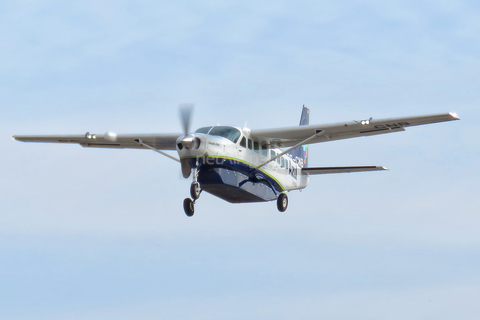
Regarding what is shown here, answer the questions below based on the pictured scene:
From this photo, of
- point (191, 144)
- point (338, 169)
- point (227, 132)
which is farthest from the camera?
point (338, 169)

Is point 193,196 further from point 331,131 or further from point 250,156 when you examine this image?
point 331,131

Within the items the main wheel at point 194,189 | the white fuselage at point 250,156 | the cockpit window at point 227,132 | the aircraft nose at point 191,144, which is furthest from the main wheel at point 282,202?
the aircraft nose at point 191,144

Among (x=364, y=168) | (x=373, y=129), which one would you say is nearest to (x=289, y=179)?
(x=364, y=168)

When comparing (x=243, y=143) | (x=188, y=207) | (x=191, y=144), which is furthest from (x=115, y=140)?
(x=191, y=144)

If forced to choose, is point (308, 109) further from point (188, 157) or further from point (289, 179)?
point (188, 157)

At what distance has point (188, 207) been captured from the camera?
22.6 meters

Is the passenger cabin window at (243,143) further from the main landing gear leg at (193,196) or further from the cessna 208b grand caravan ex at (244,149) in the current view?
the main landing gear leg at (193,196)

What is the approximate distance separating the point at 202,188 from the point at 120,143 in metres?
6.01

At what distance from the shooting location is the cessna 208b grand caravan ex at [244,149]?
2159cm

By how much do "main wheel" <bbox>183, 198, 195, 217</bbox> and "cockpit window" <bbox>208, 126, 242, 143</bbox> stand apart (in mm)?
2415

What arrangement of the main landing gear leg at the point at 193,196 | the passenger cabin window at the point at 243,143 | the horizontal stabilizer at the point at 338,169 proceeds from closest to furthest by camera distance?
the main landing gear leg at the point at 193,196 → the passenger cabin window at the point at 243,143 → the horizontal stabilizer at the point at 338,169

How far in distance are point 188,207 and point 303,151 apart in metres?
9.64

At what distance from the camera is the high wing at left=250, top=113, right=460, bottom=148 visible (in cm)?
2222

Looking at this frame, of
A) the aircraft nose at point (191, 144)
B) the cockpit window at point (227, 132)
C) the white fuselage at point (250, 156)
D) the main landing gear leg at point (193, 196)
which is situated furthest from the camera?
the cockpit window at point (227, 132)
